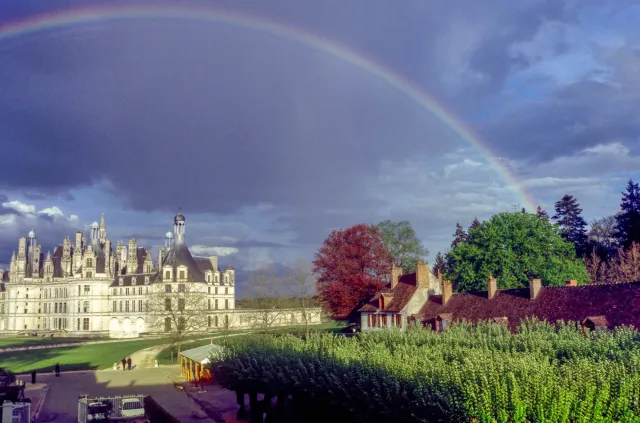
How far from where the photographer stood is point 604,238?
90.4 meters

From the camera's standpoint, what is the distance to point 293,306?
10088 cm

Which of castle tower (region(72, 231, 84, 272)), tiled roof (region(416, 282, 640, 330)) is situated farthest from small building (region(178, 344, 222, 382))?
castle tower (region(72, 231, 84, 272))

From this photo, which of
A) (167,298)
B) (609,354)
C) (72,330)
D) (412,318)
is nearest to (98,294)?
(72,330)

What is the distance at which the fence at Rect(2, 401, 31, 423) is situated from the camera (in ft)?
85.7

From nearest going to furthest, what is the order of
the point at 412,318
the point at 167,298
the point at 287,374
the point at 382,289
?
the point at 287,374 < the point at 412,318 < the point at 382,289 < the point at 167,298

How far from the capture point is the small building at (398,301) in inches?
1997

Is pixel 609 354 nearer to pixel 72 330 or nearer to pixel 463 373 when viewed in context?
pixel 463 373

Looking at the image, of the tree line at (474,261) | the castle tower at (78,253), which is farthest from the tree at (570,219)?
the castle tower at (78,253)

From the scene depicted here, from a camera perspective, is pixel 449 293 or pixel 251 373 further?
pixel 449 293

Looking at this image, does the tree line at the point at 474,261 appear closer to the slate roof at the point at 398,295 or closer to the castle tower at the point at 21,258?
the slate roof at the point at 398,295

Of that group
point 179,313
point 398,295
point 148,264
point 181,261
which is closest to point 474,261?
point 398,295

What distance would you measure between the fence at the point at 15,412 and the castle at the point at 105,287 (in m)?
68.9

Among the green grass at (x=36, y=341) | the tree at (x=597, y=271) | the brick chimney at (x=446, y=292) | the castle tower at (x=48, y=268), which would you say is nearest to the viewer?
the brick chimney at (x=446, y=292)

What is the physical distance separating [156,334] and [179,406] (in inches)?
2533
